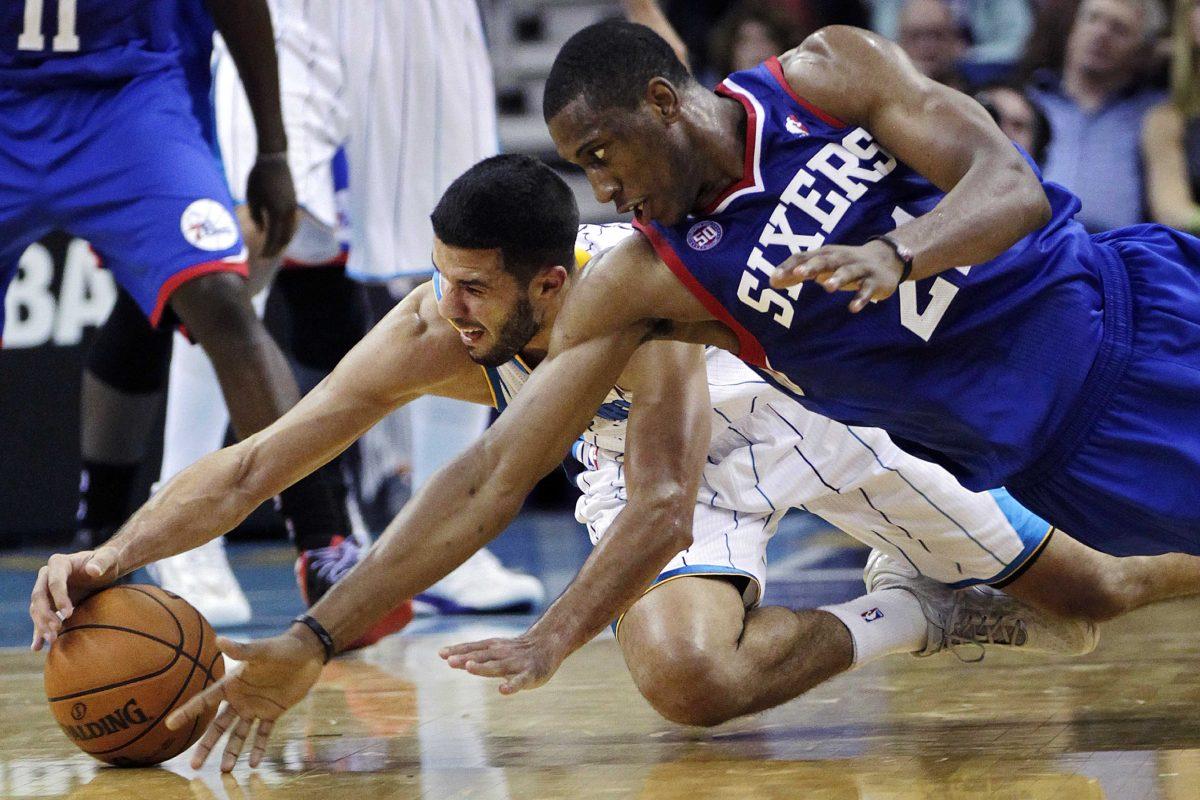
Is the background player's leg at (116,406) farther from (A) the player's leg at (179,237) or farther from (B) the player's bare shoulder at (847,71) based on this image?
(B) the player's bare shoulder at (847,71)

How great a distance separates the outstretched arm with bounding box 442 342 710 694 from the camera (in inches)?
103

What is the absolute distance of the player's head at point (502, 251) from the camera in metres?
3.08

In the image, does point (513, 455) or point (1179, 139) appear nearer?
point (513, 455)

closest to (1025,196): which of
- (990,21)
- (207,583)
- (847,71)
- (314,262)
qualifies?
(847,71)

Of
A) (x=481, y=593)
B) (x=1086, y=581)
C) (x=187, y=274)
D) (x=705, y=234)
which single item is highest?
(x=705, y=234)

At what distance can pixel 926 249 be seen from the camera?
2.50 metres

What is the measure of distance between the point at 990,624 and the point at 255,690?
5.34 ft

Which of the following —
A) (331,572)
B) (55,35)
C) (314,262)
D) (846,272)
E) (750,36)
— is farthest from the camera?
(750,36)

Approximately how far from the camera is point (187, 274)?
4121mm

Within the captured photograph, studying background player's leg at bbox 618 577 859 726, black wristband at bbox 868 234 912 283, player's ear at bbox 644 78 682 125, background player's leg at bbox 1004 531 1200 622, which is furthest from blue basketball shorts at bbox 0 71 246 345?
black wristband at bbox 868 234 912 283

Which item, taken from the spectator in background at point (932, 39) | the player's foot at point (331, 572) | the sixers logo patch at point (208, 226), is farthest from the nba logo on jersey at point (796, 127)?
the spectator in background at point (932, 39)

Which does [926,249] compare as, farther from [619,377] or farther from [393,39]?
[393,39]

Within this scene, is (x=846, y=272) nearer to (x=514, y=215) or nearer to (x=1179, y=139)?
(x=514, y=215)

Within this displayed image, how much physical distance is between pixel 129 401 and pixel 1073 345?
2.87 meters
